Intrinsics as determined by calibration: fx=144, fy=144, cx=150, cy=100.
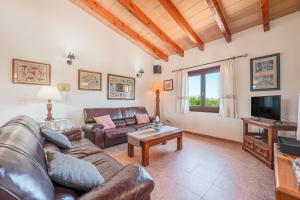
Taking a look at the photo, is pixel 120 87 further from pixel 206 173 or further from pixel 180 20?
pixel 206 173

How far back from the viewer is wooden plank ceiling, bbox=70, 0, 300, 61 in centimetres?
282

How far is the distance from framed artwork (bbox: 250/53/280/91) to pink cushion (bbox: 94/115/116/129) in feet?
11.1

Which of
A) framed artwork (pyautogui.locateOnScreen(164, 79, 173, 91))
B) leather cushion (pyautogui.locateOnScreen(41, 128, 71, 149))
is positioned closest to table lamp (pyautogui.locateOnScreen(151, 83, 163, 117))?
framed artwork (pyautogui.locateOnScreen(164, 79, 173, 91))

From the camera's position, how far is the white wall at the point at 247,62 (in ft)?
9.12

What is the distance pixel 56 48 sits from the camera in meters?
3.39

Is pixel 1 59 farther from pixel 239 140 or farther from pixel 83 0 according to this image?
pixel 239 140

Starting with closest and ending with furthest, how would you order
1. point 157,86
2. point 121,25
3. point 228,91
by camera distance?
point 228,91 → point 121,25 → point 157,86

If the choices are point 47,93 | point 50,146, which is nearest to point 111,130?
point 47,93

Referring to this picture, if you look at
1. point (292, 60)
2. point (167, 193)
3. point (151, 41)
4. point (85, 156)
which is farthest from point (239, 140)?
point (151, 41)

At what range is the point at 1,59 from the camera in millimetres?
2775

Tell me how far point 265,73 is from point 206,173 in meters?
2.53

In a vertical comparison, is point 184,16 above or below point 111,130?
above

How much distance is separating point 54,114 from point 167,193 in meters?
3.06

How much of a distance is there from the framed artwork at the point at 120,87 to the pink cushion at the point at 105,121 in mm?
881
